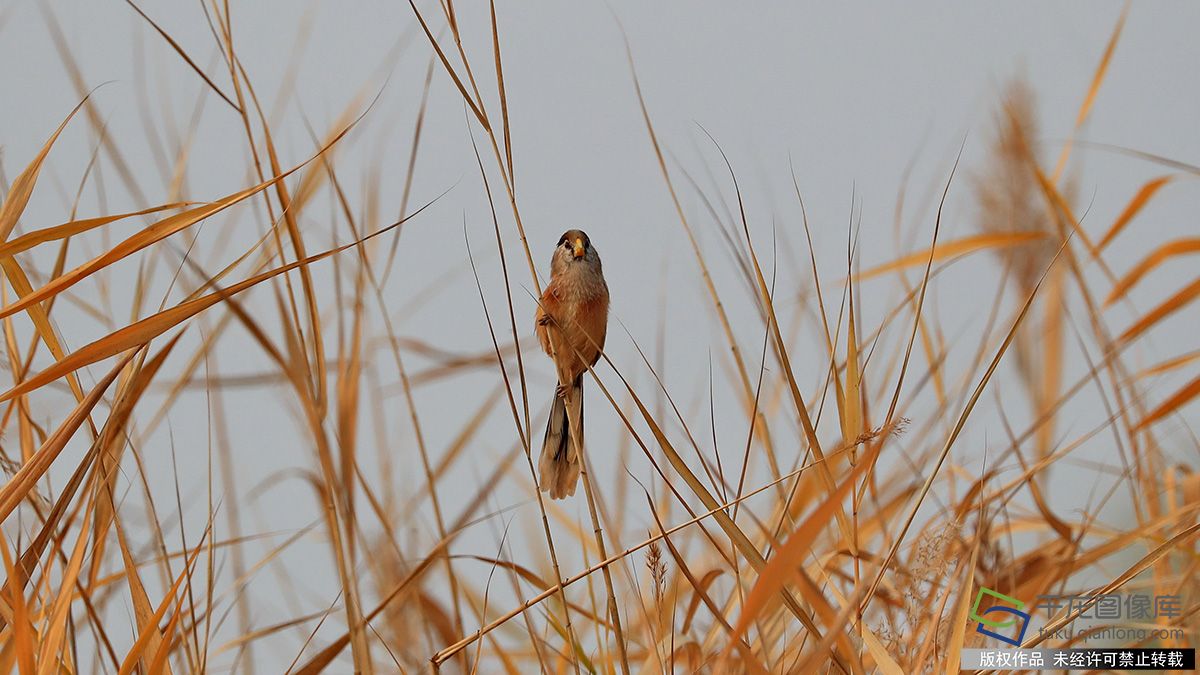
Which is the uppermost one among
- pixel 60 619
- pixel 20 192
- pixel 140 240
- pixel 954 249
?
pixel 954 249

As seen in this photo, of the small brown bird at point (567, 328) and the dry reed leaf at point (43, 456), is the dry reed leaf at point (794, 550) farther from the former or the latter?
the small brown bird at point (567, 328)

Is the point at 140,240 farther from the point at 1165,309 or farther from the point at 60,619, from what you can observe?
the point at 1165,309

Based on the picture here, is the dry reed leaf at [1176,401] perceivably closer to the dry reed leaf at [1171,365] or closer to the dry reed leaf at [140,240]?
the dry reed leaf at [1171,365]

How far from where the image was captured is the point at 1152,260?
117 cm

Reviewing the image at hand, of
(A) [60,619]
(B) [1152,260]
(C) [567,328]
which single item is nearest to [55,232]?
(A) [60,619]

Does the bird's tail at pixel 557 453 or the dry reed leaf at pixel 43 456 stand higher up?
the bird's tail at pixel 557 453

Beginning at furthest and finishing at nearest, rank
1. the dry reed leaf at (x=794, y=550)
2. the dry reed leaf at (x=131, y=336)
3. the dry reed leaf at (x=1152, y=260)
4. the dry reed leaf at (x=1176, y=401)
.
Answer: the dry reed leaf at (x=1152, y=260)
the dry reed leaf at (x=1176, y=401)
the dry reed leaf at (x=131, y=336)
the dry reed leaf at (x=794, y=550)

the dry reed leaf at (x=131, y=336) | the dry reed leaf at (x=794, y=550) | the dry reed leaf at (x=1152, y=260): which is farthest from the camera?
the dry reed leaf at (x=1152, y=260)

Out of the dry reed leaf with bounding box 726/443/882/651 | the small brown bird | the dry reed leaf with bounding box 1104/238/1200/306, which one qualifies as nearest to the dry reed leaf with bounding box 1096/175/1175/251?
the dry reed leaf with bounding box 1104/238/1200/306

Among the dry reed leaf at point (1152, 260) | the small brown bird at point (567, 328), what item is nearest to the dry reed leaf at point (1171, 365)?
the dry reed leaf at point (1152, 260)

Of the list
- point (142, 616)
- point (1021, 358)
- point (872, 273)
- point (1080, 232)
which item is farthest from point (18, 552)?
point (1021, 358)

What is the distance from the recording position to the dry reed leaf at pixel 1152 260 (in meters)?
1.13

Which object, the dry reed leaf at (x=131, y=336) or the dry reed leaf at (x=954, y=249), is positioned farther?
the dry reed leaf at (x=954, y=249)

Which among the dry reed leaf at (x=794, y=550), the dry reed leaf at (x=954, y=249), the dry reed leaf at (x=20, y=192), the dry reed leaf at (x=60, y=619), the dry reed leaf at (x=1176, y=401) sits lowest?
the dry reed leaf at (x=794, y=550)
